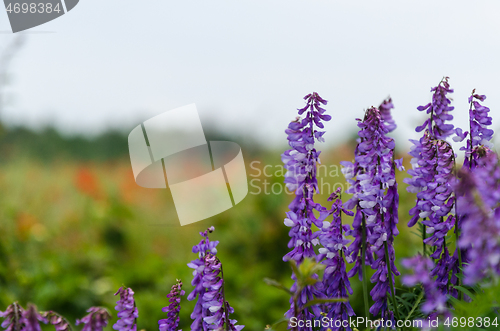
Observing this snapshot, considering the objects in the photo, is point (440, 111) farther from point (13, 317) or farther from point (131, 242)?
point (131, 242)

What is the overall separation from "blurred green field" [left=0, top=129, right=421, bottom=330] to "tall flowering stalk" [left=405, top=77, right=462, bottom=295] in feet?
5.05

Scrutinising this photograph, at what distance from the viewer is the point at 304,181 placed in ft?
3.77

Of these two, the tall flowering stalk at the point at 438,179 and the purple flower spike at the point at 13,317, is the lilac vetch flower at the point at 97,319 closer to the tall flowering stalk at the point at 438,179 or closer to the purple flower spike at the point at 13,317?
the purple flower spike at the point at 13,317

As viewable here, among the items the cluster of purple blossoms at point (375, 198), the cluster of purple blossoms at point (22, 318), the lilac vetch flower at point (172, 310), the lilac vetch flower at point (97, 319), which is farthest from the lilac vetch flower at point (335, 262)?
the cluster of purple blossoms at point (22, 318)

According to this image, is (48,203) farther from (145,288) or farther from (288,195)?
(288,195)

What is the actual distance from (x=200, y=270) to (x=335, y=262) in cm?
36

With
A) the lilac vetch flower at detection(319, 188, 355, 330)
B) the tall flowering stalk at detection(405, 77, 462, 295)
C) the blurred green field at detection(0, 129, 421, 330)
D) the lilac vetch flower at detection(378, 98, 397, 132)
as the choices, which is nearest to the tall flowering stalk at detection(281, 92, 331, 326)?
the lilac vetch flower at detection(319, 188, 355, 330)

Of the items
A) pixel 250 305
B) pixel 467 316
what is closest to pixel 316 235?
pixel 467 316

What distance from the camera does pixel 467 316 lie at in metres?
0.77

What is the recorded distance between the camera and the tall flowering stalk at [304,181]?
1.11 meters

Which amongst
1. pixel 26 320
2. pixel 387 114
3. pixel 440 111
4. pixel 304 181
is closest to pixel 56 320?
pixel 26 320

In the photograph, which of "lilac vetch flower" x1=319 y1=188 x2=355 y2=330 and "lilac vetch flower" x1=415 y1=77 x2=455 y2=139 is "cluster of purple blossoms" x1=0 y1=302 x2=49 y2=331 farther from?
"lilac vetch flower" x1=415 y1=77 x2=455 y2=139

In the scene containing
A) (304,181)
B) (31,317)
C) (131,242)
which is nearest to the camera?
(31,317)

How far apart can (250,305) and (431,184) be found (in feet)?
7.63
